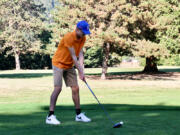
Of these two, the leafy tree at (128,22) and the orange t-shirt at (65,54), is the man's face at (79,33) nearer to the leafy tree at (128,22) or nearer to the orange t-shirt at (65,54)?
the orange t-shirt at (65,54)

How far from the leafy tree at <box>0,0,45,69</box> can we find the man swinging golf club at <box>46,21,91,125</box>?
44.7 meters

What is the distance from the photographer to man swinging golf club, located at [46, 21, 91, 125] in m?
6.55

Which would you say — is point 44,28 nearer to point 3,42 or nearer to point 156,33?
point 3,42

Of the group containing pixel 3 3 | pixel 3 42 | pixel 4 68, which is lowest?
pixel 4 68

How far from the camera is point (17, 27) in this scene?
54.7 metres

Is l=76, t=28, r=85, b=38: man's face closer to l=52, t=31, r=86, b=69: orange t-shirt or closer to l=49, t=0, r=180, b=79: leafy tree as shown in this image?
l=52, t=31, r=86, b=69: orange t-shirt

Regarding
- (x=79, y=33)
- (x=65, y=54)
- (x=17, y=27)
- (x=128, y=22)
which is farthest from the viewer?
(x=17, y=27)

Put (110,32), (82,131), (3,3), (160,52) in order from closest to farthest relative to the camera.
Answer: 1. (82,131)
2. (110,32)
3. (160,52)
4. (3,3)

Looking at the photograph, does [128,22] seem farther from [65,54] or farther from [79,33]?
[79,33]

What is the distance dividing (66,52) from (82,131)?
A: 5.75ft

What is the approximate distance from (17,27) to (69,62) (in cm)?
4928

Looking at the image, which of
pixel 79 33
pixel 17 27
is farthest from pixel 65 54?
pixel 17 27

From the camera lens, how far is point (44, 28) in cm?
5609

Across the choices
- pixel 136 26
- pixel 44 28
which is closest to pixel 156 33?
pixel 136 26
